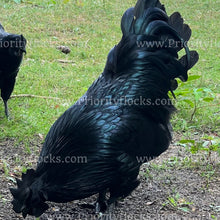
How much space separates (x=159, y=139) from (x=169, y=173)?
1.08 m

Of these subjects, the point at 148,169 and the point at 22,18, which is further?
the point at 22,18

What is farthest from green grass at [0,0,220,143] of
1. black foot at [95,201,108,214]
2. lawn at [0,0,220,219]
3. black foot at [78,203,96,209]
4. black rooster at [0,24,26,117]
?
black foot at [95,201,108,214]

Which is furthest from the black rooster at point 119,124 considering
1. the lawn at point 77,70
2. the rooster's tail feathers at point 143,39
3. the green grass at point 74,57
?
the green grass at point 74,57

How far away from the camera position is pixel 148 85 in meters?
3.91

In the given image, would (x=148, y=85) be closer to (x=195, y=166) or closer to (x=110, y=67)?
(x=110, y=67)

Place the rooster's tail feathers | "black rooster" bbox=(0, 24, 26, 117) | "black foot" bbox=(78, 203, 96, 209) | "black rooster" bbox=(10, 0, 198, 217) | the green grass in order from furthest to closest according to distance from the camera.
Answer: the green grass
"black rooster" bbox=(0, 24, 26, 117)
"black foot" bbox=(78, 203, 96, 209)
the rooster's tail feathers
"black rooster" bbox=(10, 0, 198, 217)

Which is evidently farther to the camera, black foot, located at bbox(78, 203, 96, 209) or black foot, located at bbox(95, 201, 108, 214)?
black foot, located at bbox(78, 203, 96, 209)

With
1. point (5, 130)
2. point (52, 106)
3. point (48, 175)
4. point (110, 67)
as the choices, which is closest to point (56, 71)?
point (52, 106)

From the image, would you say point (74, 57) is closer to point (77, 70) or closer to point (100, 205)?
point (77, 70)

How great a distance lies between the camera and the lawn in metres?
5.58

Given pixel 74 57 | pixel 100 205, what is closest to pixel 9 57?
pixel 100 205

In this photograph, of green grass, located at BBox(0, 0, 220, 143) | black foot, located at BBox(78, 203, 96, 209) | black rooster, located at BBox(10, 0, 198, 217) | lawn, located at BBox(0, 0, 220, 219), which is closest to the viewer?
black rooster, located at BBox(10, 0, 198, 217)

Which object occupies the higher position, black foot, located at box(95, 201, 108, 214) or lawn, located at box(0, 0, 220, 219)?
lawn, located at box(0, 0, 220, 219)

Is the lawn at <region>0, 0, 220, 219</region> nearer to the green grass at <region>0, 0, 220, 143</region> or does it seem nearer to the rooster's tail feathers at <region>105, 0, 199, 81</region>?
the green grass at <region>0, 0, 220, 143</region>
